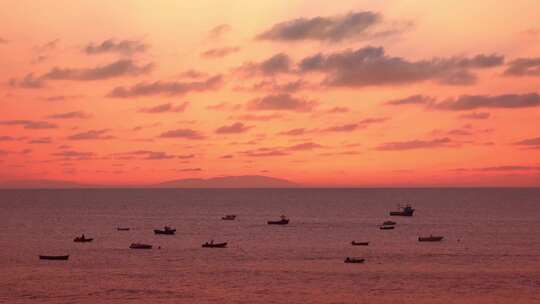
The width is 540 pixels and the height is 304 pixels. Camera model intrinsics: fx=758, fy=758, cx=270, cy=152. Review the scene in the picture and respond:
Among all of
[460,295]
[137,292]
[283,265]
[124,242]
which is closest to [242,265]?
[283,265]

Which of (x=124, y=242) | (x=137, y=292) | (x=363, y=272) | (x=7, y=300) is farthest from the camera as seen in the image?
(x=124, y=242)

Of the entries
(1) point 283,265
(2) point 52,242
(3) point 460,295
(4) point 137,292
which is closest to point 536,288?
(3) point 460,295

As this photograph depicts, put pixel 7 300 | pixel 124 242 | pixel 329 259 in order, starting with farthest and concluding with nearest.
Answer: pixel 124 242, pixel 329 259, pixel 7 300

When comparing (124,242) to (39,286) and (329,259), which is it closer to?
(329,259)

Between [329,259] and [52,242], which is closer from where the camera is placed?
[329,259]

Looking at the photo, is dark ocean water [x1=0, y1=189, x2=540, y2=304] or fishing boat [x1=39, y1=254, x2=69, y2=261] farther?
fishing boat [x1=39, y1=254, x2=69, y2=261]

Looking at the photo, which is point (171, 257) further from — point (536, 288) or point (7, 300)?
point (536, 288)

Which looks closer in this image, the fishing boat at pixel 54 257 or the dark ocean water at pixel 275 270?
the dark ocean water at pixel 275 270

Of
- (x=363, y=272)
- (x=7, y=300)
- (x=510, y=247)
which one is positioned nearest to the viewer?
(x=7, y=300)

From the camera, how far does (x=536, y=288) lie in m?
88.1

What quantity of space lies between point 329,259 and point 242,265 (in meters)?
15.1

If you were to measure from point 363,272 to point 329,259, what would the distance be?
667 inches

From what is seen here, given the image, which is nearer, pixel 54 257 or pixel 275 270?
pixel 275 270

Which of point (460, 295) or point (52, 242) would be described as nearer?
point (460, 295)
